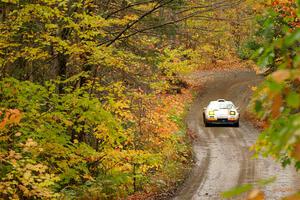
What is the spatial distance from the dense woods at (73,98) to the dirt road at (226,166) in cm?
98

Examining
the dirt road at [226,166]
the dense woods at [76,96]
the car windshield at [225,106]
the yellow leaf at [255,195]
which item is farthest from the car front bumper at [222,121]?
the yellow leaf at [255,195]

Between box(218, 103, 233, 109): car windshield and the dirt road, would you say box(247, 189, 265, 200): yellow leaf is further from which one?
box(218, 103, 233, 109): car windshield

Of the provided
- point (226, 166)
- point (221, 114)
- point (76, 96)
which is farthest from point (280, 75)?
point (221, 114)

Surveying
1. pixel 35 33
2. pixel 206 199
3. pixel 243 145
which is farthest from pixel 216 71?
pixel 35 33

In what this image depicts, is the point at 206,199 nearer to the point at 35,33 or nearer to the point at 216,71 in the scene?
the point at 35,33

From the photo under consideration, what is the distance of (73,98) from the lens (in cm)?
962

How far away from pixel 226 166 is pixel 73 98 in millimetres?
10052

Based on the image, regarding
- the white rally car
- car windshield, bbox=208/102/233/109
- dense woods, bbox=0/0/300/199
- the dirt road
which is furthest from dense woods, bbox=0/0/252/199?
car windshield, bbox=208/102/233/109

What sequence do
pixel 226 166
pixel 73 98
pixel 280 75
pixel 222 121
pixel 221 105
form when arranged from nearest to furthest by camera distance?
pixel 280 75
pixel 73 98
pixel 226 166
pixel 222 121
pixel 221 105

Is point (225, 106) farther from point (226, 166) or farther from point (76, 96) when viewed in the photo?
point (76, 96)

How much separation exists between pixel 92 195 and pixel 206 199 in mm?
3938

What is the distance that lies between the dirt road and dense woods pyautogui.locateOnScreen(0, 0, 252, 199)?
0.98 m

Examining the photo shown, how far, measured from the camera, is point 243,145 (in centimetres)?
2225

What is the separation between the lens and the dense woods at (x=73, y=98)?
28.6 feet
